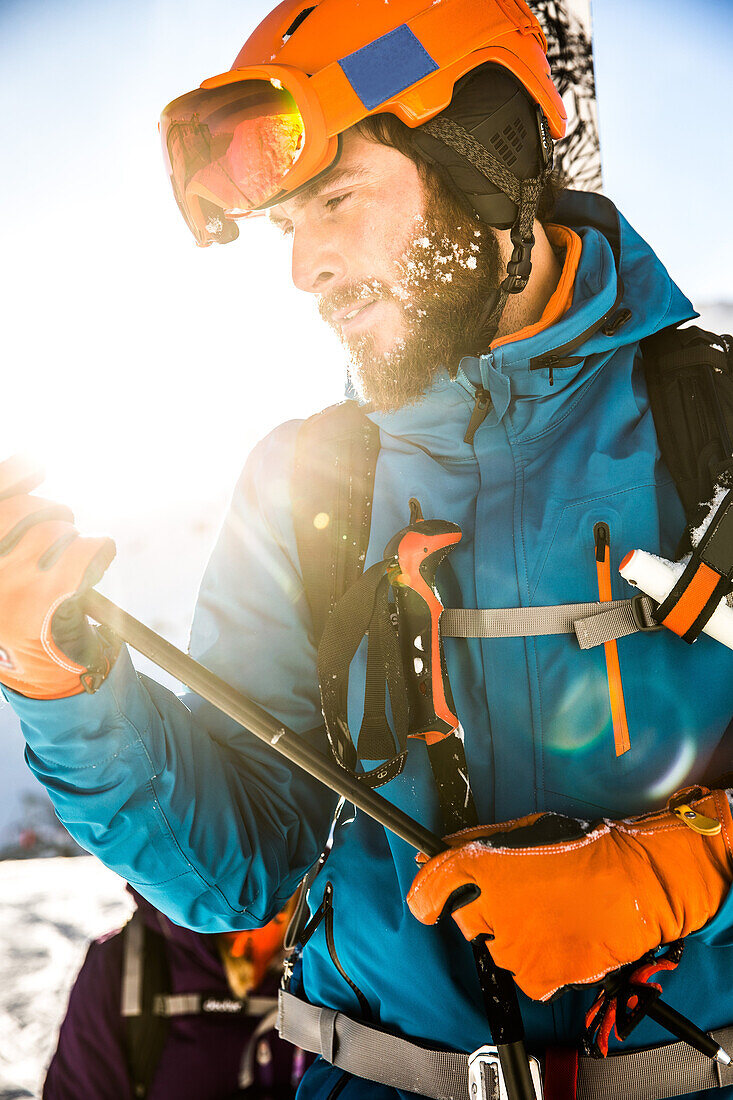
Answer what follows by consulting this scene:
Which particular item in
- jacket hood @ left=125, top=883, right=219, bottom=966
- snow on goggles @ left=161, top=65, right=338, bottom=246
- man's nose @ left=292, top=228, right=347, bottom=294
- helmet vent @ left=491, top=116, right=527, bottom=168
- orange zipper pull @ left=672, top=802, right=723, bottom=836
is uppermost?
snow on goggles @ left=161, top=65, right=338, bottom=246

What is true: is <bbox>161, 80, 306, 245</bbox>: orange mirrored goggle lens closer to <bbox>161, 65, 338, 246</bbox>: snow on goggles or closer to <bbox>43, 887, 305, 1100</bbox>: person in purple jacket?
<bbox>161, 65, 338, 246</bbox>: snow on goggles

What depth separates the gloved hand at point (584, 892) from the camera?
1271 millimetres

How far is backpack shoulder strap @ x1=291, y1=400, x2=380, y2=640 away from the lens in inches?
67.3

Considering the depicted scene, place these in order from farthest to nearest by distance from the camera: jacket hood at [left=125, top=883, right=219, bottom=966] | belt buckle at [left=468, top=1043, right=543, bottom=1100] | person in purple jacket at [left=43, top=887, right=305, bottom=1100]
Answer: jacket hood at [left=125, top=883, right=219, bottom=966], person in purple jacket at [left=43, top=887, right=305, bottom=1100], belt buckle at [left=468, top=1043, right=543, bottom=1100]

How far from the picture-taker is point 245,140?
5.67 feet

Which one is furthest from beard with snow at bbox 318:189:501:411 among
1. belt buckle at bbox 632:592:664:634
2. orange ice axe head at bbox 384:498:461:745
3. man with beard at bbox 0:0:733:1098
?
belt buckle at bbox 632:592:664:634

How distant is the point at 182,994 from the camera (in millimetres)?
3002

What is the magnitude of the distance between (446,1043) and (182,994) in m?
1.95

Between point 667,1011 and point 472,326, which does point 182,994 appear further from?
point 472,326

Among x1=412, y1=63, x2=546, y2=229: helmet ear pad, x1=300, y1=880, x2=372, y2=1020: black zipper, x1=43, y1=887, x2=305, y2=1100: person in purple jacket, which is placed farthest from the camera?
x1=43, y1=887, x2=305, y2=1100: person in purple jacket

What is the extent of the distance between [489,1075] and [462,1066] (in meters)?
0.10

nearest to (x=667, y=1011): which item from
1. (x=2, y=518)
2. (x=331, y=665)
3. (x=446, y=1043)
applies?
(x=446, y=1043)

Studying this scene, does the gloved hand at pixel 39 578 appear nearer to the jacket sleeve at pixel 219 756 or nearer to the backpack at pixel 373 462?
the jacket sleeve at pixel 219 756

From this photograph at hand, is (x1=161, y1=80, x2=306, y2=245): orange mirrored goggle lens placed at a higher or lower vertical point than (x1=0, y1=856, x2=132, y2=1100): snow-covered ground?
higher
